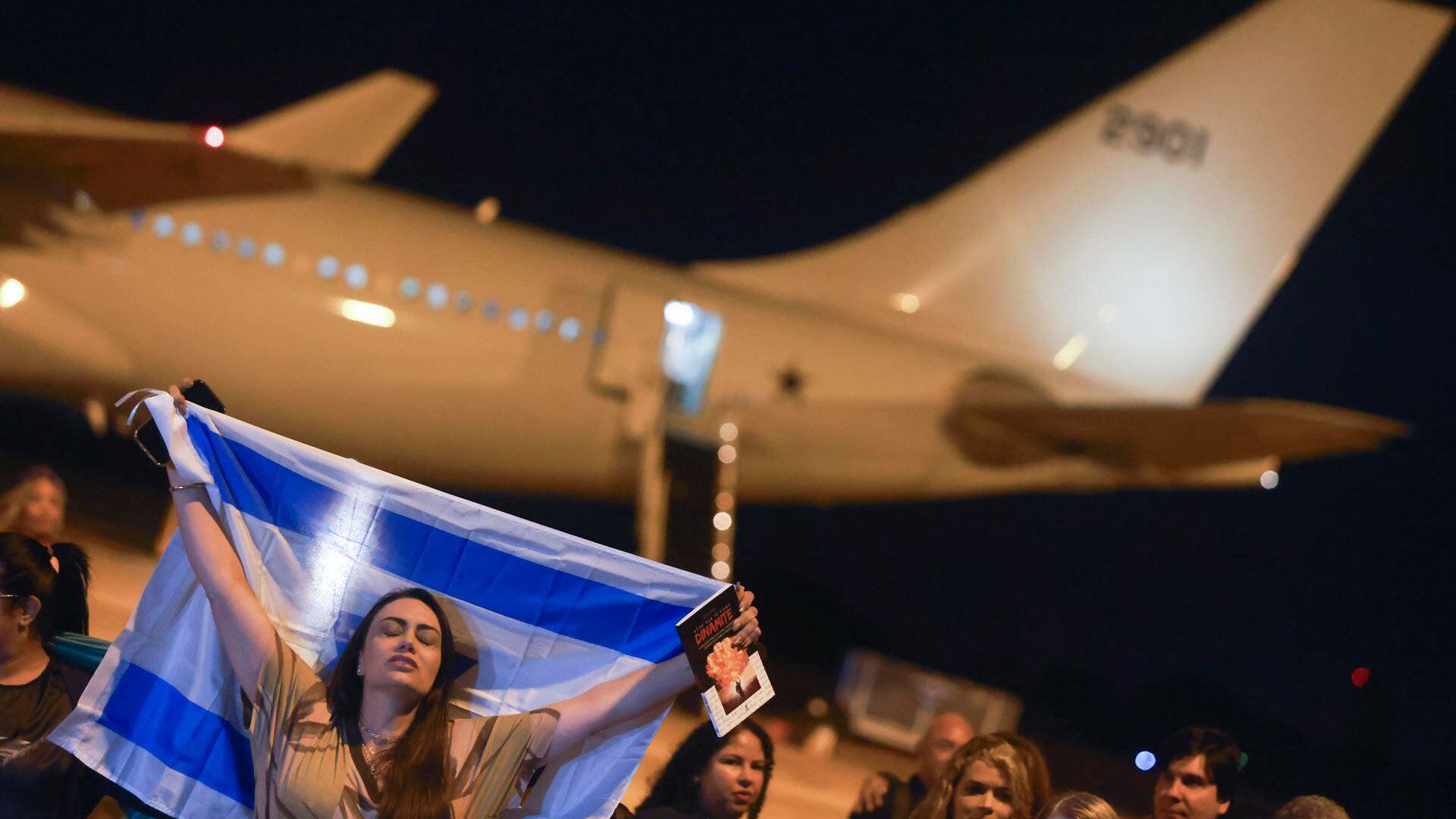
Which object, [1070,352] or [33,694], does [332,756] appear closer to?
[33,694]

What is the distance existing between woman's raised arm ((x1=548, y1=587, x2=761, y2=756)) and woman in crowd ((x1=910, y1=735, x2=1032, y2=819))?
31.8 inches

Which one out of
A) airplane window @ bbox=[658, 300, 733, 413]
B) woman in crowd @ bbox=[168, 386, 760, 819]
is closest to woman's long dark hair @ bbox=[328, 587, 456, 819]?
woman in crowd @ bbox=[168, 386, 760, 819]

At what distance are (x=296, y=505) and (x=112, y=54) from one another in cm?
1918

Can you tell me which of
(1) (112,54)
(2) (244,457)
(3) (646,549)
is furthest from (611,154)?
(2) (244,457)

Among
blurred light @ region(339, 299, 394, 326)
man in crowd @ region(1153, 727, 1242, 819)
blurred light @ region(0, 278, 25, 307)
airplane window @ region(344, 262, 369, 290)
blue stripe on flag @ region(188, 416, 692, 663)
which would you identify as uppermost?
airplane window @ region(344, 262, 369, 290)

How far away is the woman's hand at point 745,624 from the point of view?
9.09 feet

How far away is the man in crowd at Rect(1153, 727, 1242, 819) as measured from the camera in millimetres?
3406

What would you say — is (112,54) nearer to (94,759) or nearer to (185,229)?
(185,229)

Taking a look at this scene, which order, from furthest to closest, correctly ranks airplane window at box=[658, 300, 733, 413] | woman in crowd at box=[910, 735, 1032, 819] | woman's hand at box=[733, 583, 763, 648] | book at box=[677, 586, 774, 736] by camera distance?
airplane window at box=[658, 300, 733, 413]
woman in crowd at box=[910, 735, 1032, 819]
woman's hand at box=[733, 583, 763, 648]
book at box=[677, 586, 774, 736]

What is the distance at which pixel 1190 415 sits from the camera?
938 centimetres

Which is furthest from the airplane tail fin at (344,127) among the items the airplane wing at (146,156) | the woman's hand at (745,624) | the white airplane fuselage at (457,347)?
the woman's hand at (745,624)

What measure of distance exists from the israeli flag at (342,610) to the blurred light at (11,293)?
289 inches

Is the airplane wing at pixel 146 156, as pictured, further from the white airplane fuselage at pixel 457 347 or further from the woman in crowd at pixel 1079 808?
the woman in crowd at pixel 1079 808

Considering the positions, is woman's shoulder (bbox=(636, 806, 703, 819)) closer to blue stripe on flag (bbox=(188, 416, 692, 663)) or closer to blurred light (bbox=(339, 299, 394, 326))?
blue stripe on flag (bbox=(188, 416, 692, 663))
